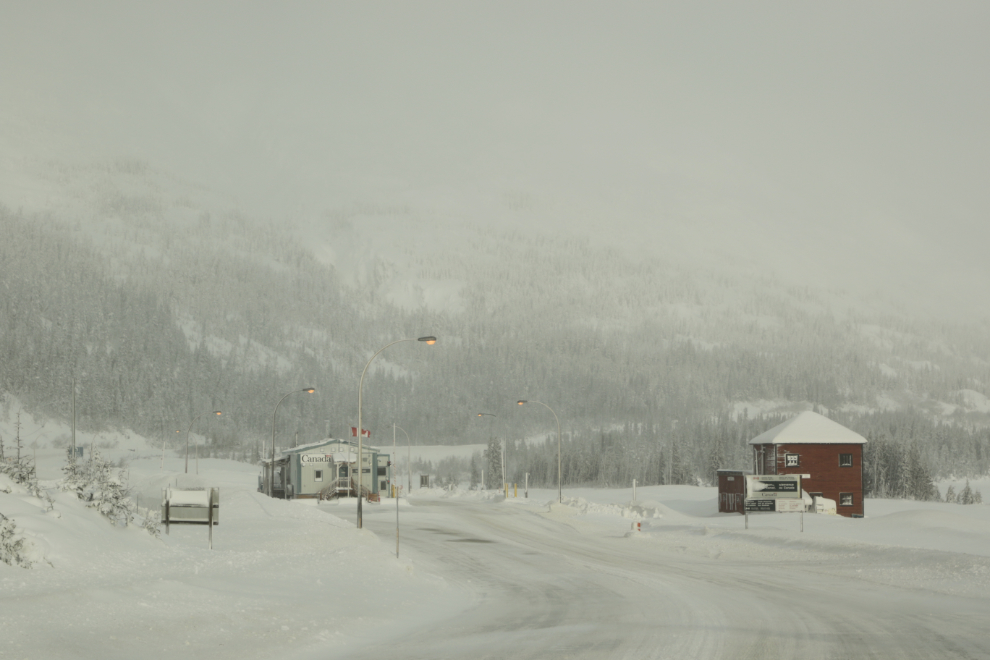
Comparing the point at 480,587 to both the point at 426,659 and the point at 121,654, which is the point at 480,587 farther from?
the point at 121,654

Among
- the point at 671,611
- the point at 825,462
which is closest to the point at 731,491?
the point at 825,462

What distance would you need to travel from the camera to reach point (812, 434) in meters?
78.9

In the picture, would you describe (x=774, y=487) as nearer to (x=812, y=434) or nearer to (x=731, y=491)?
(x=731, y=491)

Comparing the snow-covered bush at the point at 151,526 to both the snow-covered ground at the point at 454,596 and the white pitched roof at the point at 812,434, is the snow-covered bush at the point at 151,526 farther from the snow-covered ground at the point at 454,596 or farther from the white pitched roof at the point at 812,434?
the white pitched roof at the point at 812,434

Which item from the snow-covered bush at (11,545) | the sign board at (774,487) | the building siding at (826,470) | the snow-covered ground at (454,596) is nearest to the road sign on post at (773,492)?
the sign board at (774,487)

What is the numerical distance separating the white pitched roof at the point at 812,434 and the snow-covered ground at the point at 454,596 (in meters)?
35.7

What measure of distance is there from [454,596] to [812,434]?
195 ft

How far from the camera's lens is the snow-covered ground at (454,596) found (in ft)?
53.3

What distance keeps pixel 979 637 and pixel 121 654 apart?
631 inches

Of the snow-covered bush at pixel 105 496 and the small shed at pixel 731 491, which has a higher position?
the snow-covered bush at pixel 105 496

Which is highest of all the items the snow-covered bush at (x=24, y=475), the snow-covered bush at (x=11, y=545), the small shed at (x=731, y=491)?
the snow-covered bush at (x=24, y=475)

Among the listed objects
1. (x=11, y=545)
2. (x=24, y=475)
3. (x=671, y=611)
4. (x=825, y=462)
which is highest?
(x=24, y=475)

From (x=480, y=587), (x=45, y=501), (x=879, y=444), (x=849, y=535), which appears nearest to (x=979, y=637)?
(x=480, y=587)

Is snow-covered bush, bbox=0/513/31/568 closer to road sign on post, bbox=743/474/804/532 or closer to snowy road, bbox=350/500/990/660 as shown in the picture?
snowy road, bbox=350/500/990/660
